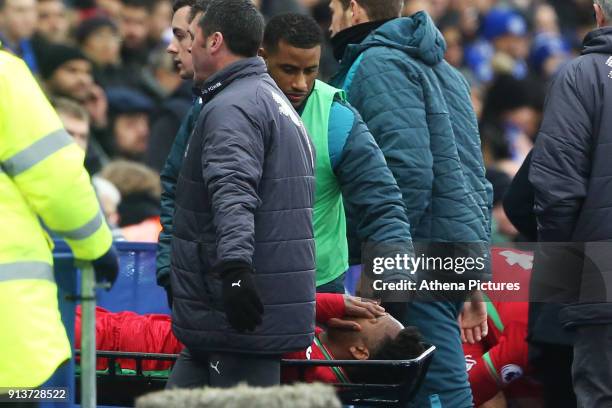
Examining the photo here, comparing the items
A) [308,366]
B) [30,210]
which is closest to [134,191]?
[308,366]

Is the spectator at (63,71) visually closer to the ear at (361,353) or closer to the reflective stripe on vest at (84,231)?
the ear at (361,353)

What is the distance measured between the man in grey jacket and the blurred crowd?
3018mm

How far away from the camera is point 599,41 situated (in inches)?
243

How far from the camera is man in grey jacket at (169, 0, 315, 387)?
5148 mm

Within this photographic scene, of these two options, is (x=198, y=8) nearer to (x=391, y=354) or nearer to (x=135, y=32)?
(x=391, y=354)

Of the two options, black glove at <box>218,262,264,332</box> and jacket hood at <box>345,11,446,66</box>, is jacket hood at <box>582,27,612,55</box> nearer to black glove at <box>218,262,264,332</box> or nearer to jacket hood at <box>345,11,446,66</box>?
jacket hood at <box>345,11,446,66</box>

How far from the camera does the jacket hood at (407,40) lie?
22.0ft

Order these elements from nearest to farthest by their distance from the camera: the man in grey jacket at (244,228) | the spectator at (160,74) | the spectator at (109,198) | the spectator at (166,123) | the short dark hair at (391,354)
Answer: the man in grey jacket at (244,228)
the short dark hair at (391,354)
the spectator at (109,198)
the spectator at (166,123)
the spectator at (160,74)

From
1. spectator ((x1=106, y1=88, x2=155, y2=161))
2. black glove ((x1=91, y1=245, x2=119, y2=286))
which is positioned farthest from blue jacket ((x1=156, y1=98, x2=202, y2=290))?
spectator ((x1=106, y1=88, x2=155, y2=161))

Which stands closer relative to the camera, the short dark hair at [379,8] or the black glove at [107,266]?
the black glove at [107,266]

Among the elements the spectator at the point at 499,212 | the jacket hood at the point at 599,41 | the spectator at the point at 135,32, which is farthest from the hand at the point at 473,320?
the spectator at the point at 135,32

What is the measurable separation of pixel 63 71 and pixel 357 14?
4.49 metres

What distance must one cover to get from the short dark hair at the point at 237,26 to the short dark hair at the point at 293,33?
74cm

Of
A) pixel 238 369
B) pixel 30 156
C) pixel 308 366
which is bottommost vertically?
pixel 308 366
